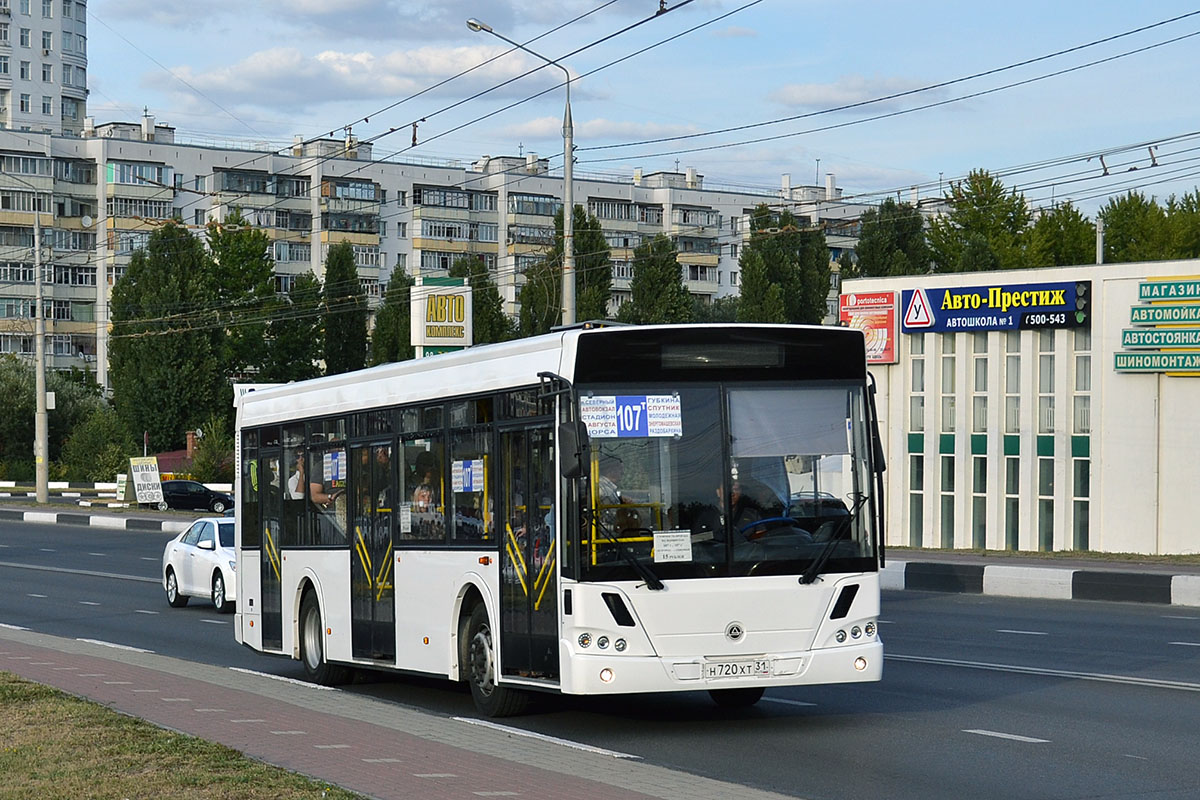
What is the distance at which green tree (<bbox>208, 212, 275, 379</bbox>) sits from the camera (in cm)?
9181

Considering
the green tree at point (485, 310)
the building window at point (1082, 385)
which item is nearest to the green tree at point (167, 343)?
the green tree at point (485, 310)

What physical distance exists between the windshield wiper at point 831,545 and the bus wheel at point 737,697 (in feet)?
6.19

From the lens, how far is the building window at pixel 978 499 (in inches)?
1668

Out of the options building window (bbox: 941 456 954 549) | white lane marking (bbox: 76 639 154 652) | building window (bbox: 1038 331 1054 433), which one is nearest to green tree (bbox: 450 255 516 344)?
building window (bbox: 941 456 954 549)

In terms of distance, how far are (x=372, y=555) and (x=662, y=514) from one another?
3728 mm

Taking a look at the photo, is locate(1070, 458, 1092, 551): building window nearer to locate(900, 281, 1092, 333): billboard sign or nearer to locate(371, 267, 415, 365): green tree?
locate(900, 281, 1092, 333): billboard sign

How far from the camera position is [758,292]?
83.8 m

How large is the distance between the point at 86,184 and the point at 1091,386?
84.5 metres

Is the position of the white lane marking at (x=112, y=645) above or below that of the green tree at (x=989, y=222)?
below

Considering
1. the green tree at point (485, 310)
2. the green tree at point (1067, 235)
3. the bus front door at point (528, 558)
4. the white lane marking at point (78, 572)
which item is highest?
the green tree at point (1067, 235)

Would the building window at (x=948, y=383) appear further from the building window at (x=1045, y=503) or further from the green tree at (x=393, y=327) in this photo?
the green tree at (x=393, y=327)

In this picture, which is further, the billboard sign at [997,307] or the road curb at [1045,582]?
the billboard sign at [997,307]

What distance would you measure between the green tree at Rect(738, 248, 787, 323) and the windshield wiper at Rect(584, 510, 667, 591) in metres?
72.1

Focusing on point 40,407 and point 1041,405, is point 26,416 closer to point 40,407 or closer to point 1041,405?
point 40,407
